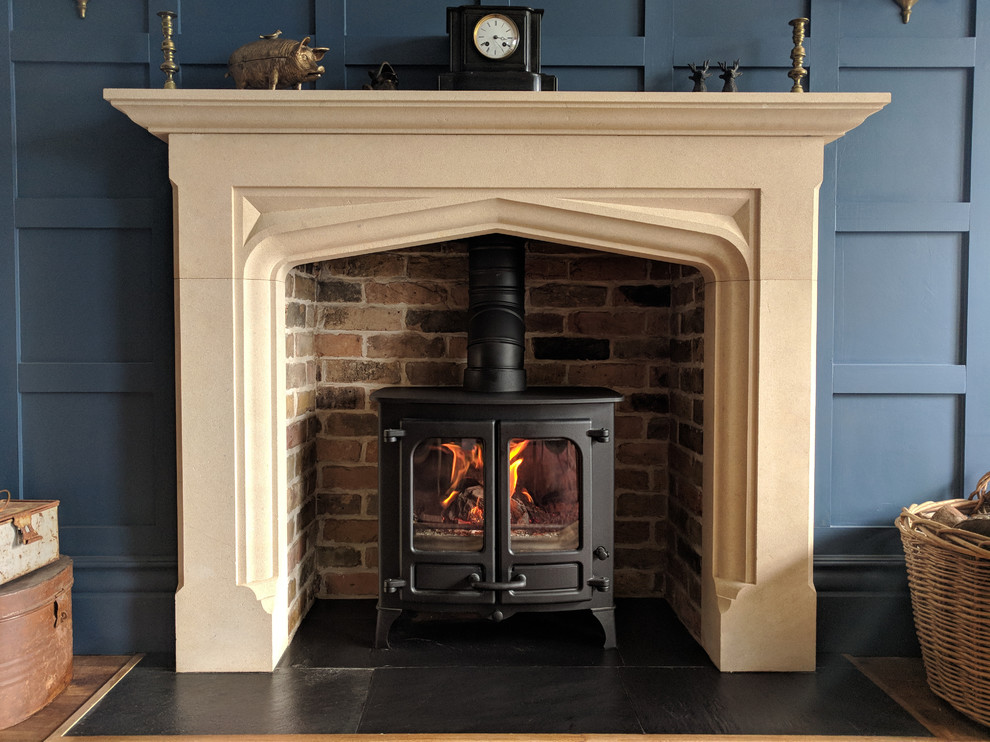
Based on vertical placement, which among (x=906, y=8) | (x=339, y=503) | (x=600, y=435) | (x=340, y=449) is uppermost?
(x=906, y=8)

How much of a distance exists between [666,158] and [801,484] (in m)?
1.06

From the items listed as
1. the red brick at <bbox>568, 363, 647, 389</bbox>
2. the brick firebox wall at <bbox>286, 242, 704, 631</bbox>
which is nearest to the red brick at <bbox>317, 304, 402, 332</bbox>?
the brick firebox wall at <bbox>286, 242, 704, 631</bbox>

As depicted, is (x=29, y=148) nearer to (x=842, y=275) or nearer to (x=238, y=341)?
(x=238, y=341)

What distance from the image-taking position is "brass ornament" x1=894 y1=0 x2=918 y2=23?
234 cm

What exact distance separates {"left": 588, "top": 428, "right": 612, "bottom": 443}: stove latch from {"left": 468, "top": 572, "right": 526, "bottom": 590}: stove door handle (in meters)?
0.49

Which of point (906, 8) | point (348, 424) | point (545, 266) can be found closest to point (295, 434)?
point (348, 424)

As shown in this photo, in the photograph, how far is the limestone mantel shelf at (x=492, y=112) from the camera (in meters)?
2.09

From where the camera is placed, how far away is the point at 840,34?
7.73ft

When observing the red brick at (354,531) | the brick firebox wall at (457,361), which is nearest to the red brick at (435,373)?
the brick firebox wall at (457,361)

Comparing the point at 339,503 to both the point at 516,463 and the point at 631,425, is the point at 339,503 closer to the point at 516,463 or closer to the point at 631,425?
the point at 516,463

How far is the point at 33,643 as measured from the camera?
204 centimetres

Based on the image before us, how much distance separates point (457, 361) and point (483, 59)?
1078mm

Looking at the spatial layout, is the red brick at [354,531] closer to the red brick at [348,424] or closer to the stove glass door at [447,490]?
the red brick at [348,424]

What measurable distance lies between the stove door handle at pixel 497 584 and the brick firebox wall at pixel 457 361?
63 cm
